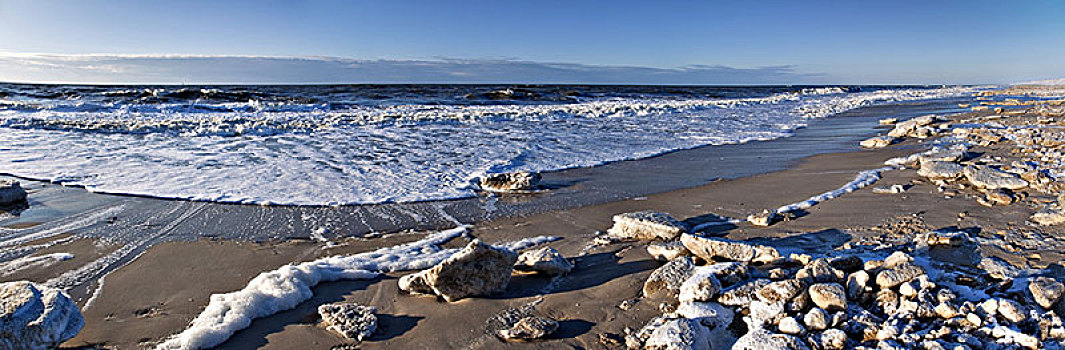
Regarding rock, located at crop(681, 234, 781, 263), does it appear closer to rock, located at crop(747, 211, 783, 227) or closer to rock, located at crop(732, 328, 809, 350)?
rock, located at crop(732, 328, 809, 350)

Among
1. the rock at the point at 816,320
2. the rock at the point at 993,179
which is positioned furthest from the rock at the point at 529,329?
the rock at the point at 993,179

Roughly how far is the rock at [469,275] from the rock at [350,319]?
326mm

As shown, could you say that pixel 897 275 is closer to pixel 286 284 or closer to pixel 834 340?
pixel 834 340

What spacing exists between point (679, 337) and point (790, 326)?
439mm

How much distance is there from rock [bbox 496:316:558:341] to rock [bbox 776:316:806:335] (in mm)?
927

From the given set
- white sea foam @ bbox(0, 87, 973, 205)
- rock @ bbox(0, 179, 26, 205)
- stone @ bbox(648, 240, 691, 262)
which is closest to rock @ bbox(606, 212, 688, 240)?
stone @ bbox(648, 240, 691, 262)

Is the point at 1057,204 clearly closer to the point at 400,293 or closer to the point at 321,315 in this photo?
the point at 400,293

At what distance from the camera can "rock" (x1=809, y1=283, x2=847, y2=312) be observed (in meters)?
2.22

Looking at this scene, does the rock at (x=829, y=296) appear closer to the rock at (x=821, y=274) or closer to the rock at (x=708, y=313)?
the rock at (x=821, y=274)

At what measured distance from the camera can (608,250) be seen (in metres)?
3.48

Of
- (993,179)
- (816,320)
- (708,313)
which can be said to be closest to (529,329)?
(708,313)

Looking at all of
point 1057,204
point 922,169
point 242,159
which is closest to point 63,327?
point 242,159

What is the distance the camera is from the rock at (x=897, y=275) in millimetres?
2336

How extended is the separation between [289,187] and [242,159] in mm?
2232
